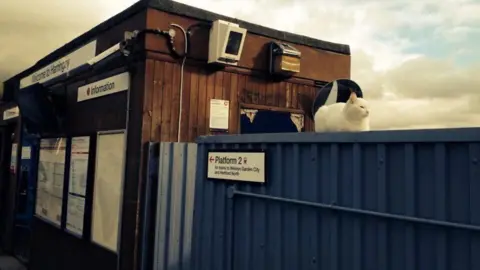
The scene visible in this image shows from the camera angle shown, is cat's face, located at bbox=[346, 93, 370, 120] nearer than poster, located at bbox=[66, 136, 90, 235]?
Yes

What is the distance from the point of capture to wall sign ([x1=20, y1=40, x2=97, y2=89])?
285 inches

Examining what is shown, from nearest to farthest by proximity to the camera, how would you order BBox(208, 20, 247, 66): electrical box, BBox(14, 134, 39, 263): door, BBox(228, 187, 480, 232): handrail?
BBox(228, 187, 480, 232): handrail → BBox(208, 20, 247, 66): electrical box → BBox(14, 134, 39, 263): door

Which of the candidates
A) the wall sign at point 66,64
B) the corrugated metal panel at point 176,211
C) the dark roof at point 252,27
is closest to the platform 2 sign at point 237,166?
the corrugated metal panel at point 176,211

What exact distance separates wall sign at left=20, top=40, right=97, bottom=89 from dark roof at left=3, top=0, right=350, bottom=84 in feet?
0.40

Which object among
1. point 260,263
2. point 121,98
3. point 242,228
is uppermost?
point 121,98

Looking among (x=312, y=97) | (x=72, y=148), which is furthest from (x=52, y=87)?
(x=312, y=97)

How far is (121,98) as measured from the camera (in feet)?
20.3

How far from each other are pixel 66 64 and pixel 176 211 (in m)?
4.34

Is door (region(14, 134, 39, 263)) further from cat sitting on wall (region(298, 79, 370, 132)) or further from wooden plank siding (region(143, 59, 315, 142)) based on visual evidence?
cat sitting on wall (region(298, 79, 370, 132))

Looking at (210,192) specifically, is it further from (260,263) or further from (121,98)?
(121,98)

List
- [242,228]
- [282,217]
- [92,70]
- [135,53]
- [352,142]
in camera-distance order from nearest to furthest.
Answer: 1. [352,142]
2. [282,217]
3. [242,228]
4. [135,53]
5. [92,70]

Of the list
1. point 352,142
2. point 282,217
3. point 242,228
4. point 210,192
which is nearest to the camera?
point 352,142

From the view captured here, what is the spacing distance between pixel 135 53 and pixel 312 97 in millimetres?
3242

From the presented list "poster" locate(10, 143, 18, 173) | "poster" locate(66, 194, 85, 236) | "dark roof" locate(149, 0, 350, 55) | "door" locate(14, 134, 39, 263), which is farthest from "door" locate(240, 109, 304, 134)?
"poster" locate(10, 143, 18, 173)
